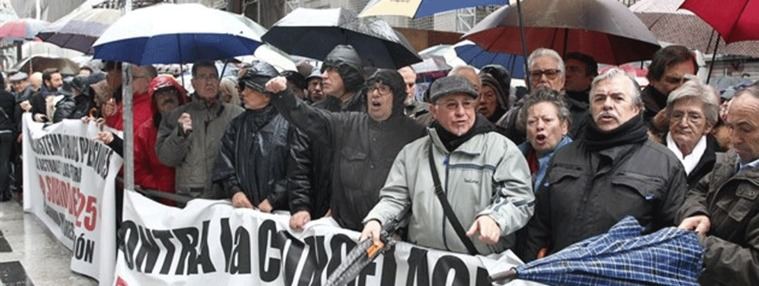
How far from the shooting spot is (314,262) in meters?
4.23

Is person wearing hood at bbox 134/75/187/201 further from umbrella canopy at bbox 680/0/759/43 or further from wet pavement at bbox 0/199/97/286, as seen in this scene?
umbrella canopy at bbox 680/0/759/43

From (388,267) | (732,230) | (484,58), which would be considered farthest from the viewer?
(484,58)

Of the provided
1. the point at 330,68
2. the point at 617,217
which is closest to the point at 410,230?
the point at 617,217

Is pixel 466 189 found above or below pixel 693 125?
below

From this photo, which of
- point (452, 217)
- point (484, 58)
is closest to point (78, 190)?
point (484, 58)

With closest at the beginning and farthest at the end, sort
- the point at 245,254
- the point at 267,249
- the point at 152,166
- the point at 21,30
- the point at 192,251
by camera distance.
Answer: the point at 267,249
the point at 245,254
the point at 192,251
the point at 152,166
the point at 21,30

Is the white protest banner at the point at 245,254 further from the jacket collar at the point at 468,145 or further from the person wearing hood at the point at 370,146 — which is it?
the jacket collar at the point at 468,145

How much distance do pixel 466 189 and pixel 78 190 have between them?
4864 millimetres

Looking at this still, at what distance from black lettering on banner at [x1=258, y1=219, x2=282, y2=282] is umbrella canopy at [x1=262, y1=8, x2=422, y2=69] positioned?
1.55 meters

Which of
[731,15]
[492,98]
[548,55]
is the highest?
[731,15]

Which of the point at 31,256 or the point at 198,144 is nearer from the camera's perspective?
the point at 198,144

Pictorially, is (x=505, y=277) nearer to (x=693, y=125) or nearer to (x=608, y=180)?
(x=608, y=180)

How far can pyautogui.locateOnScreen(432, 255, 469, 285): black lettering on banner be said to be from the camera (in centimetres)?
341

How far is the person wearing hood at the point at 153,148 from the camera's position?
5922mm
